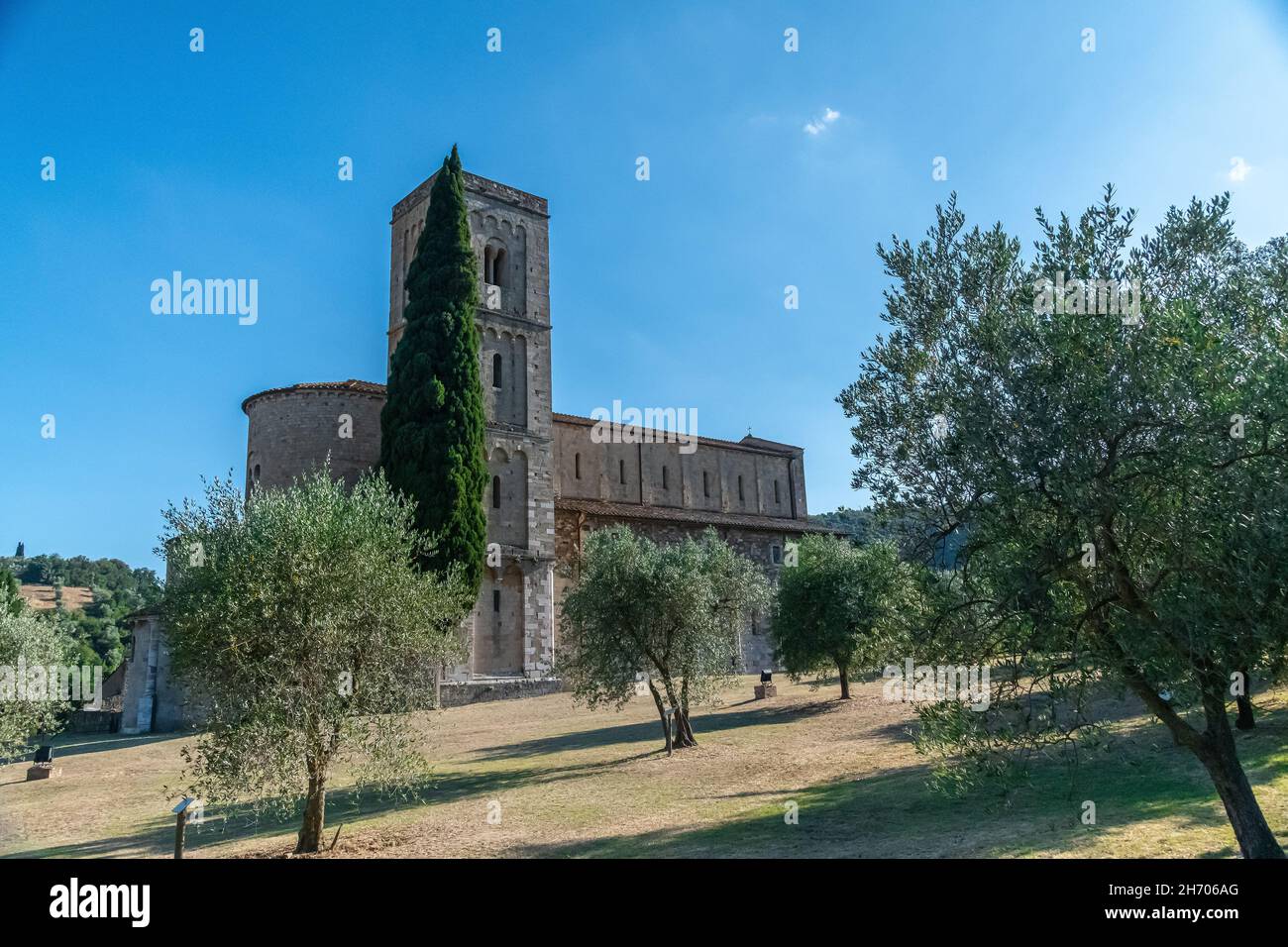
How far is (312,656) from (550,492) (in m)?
24.9

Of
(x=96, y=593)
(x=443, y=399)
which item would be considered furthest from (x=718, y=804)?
(x=96, y=593)

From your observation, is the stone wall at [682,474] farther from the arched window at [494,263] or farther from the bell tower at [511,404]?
the arched window at [494,263]

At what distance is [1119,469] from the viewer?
7.31 m

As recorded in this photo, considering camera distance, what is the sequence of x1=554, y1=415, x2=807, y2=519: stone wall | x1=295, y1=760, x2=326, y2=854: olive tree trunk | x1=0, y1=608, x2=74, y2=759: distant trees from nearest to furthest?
1. x1=295, y1=760, x2=326, y2=854: olive tree trunk
2. x1=0, y1=608, x2=74, y2=759: distant trees
3. x1=554, y1=415, x2=807, y2=519: stone wall

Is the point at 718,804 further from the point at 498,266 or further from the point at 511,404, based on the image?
the point at 498,266

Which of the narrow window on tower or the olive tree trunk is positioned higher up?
the narrow window on tower

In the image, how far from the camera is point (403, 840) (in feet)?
39.8

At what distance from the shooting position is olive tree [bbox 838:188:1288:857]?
6.62 metres

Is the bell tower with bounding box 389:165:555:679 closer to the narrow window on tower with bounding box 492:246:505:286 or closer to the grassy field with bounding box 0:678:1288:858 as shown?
the narrow window on tower with bounding box 492:246:505:286

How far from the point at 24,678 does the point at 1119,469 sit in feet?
76.4

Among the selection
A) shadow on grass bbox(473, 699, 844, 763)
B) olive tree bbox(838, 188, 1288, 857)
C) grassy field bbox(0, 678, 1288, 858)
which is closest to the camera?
olive tree bbox(838, 188, 1288, 857)

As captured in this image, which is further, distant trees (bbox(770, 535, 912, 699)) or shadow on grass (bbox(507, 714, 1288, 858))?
distant trees (bbox(770, 535, 912, 699))

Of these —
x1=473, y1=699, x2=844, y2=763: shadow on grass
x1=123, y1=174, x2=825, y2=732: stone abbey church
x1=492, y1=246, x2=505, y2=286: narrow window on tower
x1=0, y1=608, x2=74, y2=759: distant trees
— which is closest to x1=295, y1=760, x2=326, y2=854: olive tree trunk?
x1=473, y1=699, x2=844, y2=763: shadow on grass

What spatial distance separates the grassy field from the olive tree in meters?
2.64
